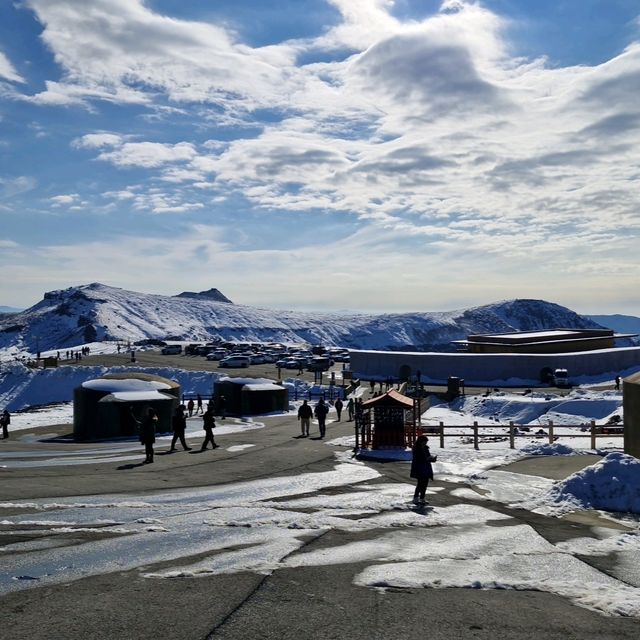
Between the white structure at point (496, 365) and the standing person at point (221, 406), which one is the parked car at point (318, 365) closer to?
the white structure at point (496, 365)

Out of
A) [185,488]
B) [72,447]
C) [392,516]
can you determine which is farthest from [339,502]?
[72,447]

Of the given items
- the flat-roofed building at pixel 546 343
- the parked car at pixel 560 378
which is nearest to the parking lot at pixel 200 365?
the flat-roofed building at pixel 546 343

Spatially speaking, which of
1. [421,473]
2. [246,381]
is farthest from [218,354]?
[421,473]

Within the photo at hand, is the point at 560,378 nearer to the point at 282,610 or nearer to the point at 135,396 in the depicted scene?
the point at 135,396

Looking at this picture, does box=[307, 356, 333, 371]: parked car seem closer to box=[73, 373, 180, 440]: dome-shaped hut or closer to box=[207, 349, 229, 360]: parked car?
box=[207, 349, 229, 360]: parked car

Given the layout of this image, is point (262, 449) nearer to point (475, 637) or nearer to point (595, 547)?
point (595, 547)

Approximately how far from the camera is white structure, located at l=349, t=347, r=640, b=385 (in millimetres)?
61625

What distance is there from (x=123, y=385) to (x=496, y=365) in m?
39.2

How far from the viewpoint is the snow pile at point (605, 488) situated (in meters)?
14.2

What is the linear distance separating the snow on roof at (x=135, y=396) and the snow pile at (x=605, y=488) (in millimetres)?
19330

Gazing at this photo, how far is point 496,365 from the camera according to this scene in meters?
62.2

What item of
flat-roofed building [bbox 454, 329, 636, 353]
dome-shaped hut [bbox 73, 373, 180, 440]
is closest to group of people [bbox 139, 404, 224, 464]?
dome-shaped hut [bbox 73, 373, 180, 440]

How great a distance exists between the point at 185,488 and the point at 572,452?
13006 millimetres

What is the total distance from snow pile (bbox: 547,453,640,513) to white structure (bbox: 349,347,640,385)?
46.4 meters
